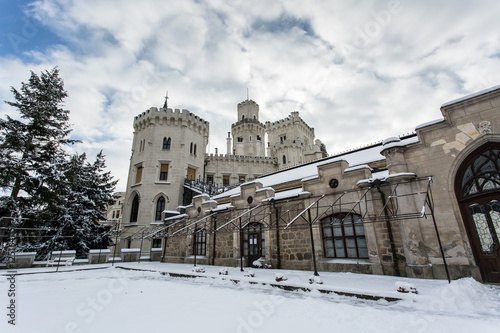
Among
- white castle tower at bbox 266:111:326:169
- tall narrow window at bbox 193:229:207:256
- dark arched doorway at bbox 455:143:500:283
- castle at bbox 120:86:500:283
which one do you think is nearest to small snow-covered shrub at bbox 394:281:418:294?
castle at bbox 120:86:500:283

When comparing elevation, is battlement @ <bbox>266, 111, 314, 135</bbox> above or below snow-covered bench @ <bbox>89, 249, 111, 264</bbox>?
above

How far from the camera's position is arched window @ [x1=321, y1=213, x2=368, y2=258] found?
10259mm

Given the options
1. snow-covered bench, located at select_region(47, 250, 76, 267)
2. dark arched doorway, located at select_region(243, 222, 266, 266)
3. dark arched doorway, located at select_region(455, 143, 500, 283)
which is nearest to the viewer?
dark arched doorway, located at select_region(455, 143, 500, 283)

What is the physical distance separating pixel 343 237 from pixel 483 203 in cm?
510

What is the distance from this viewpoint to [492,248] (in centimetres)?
760

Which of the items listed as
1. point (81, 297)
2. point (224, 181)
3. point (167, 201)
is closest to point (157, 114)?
point (167, 201)

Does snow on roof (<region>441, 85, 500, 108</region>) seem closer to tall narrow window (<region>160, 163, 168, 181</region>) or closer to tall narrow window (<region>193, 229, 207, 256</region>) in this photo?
tall narrow window (<region>193, 229, 207, 256</region>)

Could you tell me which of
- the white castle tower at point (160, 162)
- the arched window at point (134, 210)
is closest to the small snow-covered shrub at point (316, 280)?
the white castle tower at point (160, 162)

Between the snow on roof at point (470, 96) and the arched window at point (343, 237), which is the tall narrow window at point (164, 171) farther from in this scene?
the snow on roof at point (470, 96)

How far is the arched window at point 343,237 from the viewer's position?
1026 cm

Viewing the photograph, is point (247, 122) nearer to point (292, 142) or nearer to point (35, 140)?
point (292, 142)

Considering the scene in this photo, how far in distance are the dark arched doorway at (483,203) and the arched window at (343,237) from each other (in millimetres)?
3584

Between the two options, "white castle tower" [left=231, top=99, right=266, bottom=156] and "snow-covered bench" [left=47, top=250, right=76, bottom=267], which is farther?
"white castle tower" [left=231, top=99, right=266, bottom=156]

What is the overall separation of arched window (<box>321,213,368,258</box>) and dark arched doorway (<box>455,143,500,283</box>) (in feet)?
11.8
